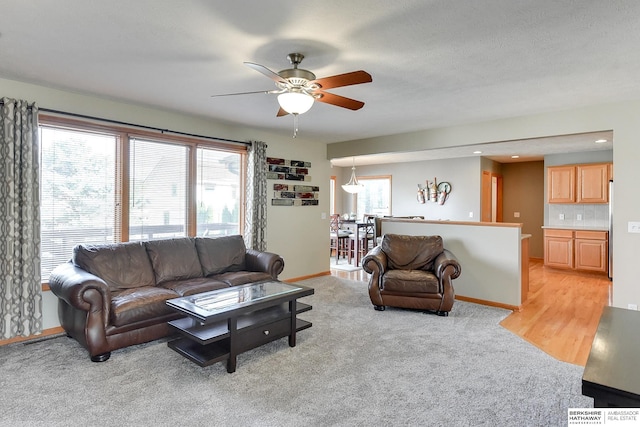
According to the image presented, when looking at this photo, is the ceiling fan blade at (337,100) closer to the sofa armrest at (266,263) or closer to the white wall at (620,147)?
the sofa armrest at (266,263)

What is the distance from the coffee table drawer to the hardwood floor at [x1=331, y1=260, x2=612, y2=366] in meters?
2.37

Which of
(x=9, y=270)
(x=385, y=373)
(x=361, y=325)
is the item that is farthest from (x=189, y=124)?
(x=385, y=373)

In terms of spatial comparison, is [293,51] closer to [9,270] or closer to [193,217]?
[193,217]

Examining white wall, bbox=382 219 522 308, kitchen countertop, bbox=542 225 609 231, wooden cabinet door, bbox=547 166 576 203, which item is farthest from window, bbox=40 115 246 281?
kitchen countertop, bbox=542 225 609 231

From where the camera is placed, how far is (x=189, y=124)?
15.2 feet

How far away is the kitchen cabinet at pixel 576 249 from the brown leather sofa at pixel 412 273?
146 inches

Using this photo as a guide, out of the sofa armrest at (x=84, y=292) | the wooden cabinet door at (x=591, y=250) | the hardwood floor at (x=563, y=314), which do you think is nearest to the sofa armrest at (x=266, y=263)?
the sofa armrest at (x=84, y=292)

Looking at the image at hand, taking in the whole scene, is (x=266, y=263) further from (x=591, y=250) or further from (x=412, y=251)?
(x=591, y=250)

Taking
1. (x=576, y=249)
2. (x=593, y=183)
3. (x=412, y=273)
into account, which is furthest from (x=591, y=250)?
(x=412, y=273)

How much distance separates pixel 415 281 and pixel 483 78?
2.26 meters

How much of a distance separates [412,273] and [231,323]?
2396 millimetres

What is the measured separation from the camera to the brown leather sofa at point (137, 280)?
9.46 ft

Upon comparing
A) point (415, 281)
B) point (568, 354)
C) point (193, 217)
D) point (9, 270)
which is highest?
point (193, 217)

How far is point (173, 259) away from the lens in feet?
13.0
